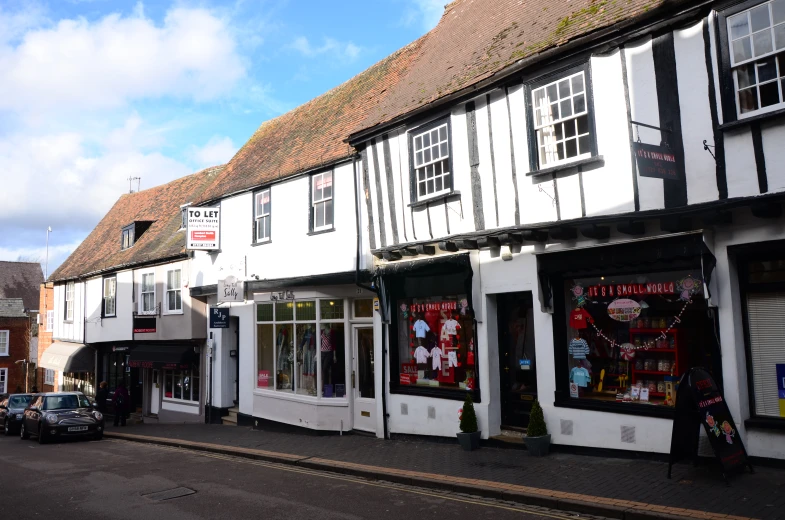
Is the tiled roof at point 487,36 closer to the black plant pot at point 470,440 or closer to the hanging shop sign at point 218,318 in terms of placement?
the black plant pot at point 470,440

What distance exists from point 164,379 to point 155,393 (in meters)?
1.00

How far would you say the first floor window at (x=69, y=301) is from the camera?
104 ft

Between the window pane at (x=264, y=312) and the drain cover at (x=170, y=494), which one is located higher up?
the window pane at (x=264, y=312)

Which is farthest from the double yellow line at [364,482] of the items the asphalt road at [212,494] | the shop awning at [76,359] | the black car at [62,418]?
the shop awning at [76,359]

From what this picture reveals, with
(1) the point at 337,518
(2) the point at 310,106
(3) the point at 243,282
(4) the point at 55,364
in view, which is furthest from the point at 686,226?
(4) the point at 55,364

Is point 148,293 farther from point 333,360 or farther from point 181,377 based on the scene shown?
point 333,360

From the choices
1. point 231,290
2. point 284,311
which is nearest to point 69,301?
point 231,290

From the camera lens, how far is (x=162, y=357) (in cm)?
2297

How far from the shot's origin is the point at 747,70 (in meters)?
8.65

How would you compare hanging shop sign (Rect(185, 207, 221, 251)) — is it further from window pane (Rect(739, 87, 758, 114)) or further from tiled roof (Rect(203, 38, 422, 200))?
window pane (Rect(739, 87, 758, 114))

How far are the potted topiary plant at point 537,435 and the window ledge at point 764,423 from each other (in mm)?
3174

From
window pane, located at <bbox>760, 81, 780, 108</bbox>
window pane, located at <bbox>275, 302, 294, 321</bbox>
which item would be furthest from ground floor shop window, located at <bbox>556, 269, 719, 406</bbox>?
window pane, located at <bbox>275, 302, 294, 321</bbox>

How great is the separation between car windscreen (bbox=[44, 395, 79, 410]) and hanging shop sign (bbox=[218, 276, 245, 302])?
21.2 ft

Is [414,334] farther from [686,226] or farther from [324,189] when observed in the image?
[686,226]
